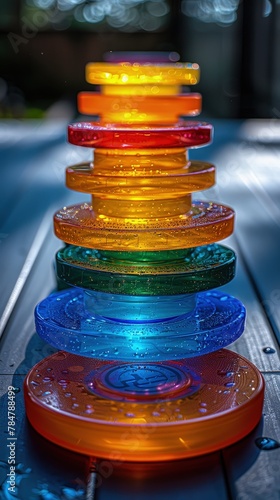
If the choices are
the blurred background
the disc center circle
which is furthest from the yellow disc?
the blurred background

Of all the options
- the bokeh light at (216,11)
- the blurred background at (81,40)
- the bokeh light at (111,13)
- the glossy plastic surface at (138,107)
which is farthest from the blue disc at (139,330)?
the bokeh light at (111,13)

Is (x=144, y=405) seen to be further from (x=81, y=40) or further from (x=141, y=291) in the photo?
(x=81, y=40)

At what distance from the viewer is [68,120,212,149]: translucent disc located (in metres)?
0.93

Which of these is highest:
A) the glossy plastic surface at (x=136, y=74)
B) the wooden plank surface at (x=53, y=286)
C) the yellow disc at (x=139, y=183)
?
the glossy plastic surface at (x=136, y=74)

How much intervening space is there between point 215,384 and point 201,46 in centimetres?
736

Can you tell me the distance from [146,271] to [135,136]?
18 cm

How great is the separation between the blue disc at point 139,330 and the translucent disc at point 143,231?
0.08m

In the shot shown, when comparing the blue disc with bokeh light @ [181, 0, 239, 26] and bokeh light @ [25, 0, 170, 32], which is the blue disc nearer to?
bokeh light @ [181, 0, 239, 26]

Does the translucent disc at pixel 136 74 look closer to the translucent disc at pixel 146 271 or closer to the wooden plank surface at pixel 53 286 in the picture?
the translucent disc at pixel 146 271

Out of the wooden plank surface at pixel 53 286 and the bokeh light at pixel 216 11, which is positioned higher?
the bokeh light at pixel 216 11

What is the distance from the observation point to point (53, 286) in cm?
159

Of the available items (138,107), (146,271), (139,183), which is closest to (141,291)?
(146,271)

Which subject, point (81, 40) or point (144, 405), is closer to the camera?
point (144, 405)

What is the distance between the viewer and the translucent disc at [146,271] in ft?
3.04
